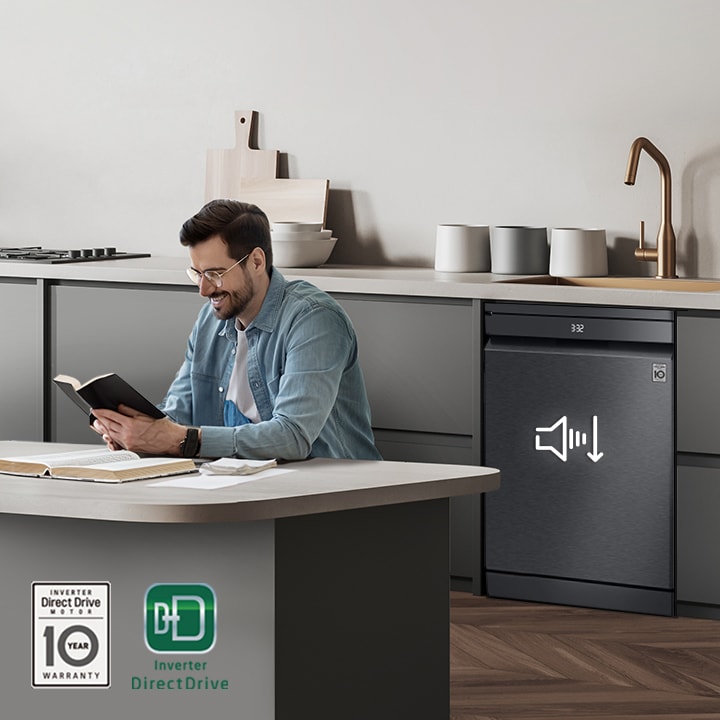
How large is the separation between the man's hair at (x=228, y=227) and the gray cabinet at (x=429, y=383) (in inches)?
52.5

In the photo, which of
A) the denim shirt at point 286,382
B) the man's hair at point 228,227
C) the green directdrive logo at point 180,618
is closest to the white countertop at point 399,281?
the denim shirt at point 286,382

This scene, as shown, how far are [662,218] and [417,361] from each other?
0.96 metres

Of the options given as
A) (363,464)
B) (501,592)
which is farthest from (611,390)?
(363,464)

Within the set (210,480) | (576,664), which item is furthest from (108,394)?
(576,664)

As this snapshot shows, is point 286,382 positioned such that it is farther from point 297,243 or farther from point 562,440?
point 297,243

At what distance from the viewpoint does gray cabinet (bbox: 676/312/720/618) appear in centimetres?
427

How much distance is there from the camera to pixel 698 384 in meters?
4.29

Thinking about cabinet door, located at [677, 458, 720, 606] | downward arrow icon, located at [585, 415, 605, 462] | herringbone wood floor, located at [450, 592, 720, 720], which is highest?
downward arrow icon, located at [585, 415, 605, 462]

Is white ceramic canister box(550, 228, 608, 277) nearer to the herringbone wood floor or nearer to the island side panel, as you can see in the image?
the herringbone wood floor

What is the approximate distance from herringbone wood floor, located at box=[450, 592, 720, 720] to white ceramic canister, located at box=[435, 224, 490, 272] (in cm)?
117

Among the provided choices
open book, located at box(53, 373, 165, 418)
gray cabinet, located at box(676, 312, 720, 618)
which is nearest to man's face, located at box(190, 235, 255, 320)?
open book, located at box(53, 373, 165, 418)

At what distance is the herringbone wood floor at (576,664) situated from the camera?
11.7 ft

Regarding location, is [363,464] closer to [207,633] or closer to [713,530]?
[207,633]

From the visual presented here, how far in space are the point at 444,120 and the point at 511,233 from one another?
56cm
